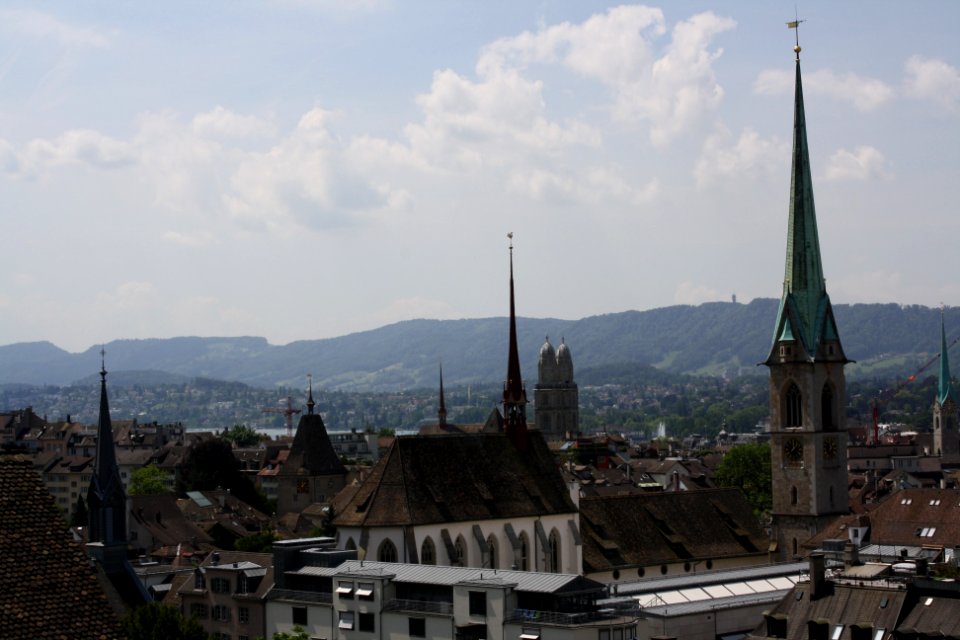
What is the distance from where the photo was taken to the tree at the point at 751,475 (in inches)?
Answer: 4557

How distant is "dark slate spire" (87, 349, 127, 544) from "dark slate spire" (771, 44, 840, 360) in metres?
37.5

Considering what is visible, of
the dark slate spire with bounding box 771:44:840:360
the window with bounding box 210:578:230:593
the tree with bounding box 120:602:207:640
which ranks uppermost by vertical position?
the dark slate spire with bounding box 771:44:840:360

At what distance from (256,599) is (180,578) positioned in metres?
9.60

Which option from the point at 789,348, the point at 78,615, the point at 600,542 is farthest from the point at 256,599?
the point at 78,615

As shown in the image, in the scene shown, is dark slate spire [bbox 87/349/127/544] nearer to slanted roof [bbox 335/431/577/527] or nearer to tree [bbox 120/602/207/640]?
slanted roof [bbox 335/431/577/527]

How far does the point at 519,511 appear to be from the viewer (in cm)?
6525

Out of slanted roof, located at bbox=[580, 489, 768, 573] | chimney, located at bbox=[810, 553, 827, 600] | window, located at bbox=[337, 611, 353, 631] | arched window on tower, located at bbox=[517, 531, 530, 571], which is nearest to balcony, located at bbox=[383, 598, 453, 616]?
window, located at bbox=[337, 611, 353, 631]

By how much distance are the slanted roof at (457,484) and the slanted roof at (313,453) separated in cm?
4429

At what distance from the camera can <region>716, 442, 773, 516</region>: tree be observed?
116 metres

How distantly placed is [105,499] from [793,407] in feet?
129

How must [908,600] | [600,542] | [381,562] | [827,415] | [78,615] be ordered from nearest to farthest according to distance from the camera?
[78,615], [908,600], [381,562], [600,542], [827,415]

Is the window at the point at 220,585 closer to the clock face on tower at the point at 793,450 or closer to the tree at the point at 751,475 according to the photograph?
the clock face on tower at the point at 793,450

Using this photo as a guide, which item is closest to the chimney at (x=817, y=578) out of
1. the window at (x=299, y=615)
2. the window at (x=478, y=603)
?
the window at (x=478, y=603)

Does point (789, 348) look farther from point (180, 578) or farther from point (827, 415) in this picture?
point (180, 578)
